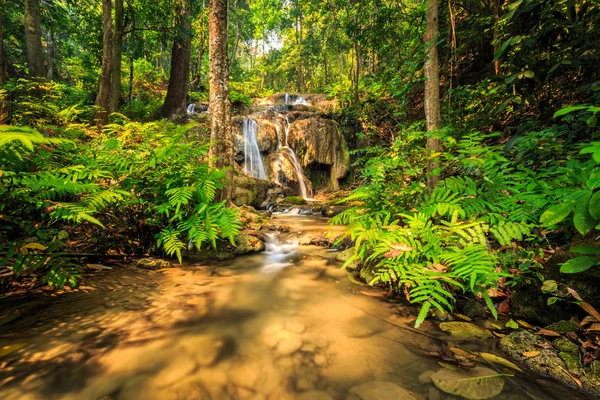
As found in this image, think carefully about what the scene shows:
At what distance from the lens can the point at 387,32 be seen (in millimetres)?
8398

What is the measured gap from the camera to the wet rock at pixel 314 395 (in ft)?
5.02

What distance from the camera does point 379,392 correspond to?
1564mm

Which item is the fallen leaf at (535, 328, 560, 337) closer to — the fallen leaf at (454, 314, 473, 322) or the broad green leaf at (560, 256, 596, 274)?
the fallen leaf at (454, 314, 473, 322)

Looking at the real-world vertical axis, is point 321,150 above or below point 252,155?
above

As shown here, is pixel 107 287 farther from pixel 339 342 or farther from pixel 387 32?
pixel 387 32

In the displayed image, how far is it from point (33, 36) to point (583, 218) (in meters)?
13.3

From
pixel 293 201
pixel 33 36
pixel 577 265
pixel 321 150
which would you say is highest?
pixel 33 36

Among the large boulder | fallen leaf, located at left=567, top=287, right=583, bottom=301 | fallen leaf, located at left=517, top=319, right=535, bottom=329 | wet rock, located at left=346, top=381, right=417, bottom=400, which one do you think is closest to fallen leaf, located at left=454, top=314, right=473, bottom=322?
fallen leaf, located at left=517, top=319, right=535, bottom=329

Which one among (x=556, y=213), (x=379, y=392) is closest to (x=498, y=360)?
(x=379, y=392)

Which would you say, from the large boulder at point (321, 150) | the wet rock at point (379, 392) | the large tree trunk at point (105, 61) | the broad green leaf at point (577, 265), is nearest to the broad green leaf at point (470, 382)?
the wet rock at point (379, 392)

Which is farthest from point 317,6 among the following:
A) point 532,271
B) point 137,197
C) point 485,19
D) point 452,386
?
point 452,386

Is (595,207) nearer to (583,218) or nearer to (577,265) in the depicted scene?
(583,218)

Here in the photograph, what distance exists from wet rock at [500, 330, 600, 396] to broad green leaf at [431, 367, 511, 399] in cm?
28

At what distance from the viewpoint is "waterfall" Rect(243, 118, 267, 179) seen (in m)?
13.3
